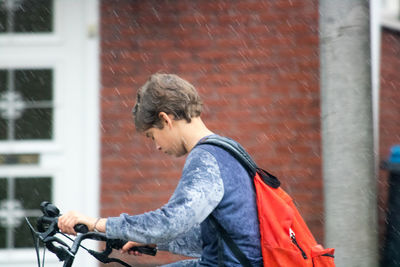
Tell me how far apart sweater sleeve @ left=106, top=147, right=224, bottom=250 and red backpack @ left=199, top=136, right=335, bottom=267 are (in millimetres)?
129

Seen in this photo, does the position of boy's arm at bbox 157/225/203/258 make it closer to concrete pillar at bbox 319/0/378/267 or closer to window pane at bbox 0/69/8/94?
concrete pillar at bbox 319/0/378/267

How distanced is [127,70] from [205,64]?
2.34 ft

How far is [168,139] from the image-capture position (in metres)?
2.49

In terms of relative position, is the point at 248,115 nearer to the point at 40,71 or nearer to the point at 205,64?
the point at 205,64

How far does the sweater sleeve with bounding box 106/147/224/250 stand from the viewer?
7.16 ft

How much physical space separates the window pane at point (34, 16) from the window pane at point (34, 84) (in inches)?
15.3

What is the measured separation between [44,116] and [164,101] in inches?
137

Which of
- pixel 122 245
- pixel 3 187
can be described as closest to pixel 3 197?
pixel 3 187

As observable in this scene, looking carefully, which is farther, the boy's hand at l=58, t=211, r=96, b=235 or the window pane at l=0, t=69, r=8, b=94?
the window pane at l=0, t=69, r=8, b=94

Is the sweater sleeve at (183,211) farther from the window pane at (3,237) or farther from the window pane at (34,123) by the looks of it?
the window pane at (3,237)

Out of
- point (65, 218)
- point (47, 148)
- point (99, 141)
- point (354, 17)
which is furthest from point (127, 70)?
point (65, 218)

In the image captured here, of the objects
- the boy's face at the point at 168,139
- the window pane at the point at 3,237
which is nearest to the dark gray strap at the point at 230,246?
the boy's face at the point at 168,139

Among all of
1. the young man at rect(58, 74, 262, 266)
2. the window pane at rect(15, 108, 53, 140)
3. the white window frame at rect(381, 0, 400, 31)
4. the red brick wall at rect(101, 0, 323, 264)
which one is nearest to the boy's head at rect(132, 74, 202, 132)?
the young man at rect(58, 74, 262, 266)

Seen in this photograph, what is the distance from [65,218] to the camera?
2297mm
